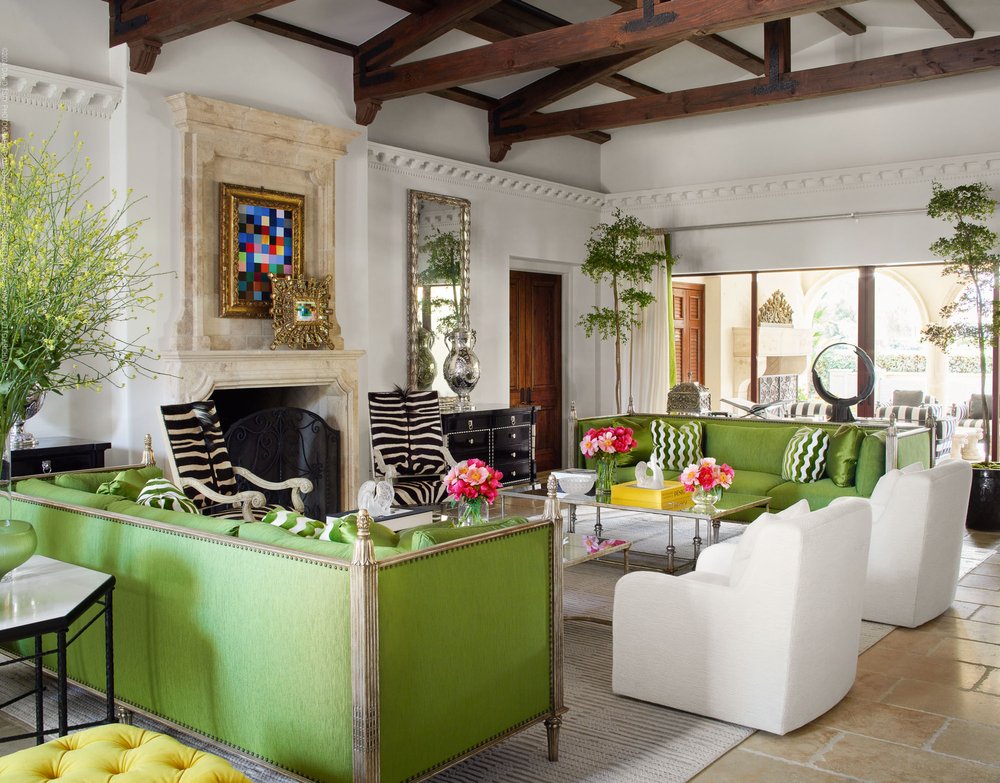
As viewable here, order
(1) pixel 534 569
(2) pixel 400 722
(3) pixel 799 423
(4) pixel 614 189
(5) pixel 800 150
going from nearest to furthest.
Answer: (2) pixel 400 722 → (1) pixel 534 569 → (3) pixel 799 423 → (5) pixel 800 150 → (4) pixel 614 189

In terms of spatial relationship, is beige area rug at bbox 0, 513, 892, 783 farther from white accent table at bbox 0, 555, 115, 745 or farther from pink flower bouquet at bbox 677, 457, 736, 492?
pink flower bouquet at bbox 677, 457, 736, 492

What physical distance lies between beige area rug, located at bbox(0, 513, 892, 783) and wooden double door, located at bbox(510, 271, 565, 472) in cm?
564

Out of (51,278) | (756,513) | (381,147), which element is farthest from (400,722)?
(381,147)

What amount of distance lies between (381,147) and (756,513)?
4.12 metres

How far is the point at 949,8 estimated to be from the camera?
743 centimetres

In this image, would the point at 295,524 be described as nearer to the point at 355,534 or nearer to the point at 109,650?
the point at 355,534

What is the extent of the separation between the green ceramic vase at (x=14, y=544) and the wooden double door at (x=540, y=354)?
22.8ft

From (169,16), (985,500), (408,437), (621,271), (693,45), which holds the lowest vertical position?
(985,500)

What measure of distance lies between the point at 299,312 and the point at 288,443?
958 mm

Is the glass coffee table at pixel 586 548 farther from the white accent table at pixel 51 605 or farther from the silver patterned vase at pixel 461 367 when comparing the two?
the silver patterned vase at pixel 461 367

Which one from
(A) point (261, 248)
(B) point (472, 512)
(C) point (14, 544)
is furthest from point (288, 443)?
(C) point (14, 544)

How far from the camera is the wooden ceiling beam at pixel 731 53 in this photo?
7783mm

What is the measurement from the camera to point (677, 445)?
278 inches

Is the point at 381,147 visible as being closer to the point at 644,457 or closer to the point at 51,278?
the point at 644,457
